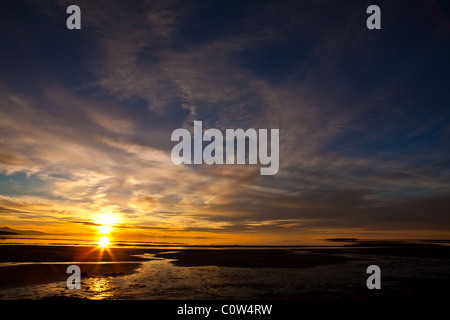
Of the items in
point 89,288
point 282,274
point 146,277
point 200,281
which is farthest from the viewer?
point 282,274

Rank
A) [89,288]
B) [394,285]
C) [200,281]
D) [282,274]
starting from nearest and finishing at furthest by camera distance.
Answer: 1. [89,288]
2. [394,285]
3. [200,281]
4. [282,274]

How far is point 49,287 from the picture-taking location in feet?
63.5

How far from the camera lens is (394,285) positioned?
21094 mm
